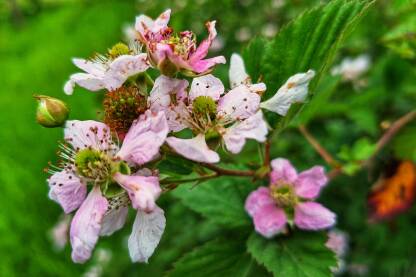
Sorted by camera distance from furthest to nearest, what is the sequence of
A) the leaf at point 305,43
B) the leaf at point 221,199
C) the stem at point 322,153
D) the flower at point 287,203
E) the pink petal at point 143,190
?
the stem at point 322,153
the leaf at point 221,199
the flower at point 287,203
the leaf at point 305,43
the pink petal at point 143,190

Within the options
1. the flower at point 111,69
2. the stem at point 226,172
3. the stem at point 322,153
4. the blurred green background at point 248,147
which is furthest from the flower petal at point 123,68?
the stem at point 322,153

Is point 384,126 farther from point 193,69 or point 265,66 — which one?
point 193,69

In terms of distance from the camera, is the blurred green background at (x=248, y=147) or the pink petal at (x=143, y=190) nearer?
the pink petal at (x=143, y=190)

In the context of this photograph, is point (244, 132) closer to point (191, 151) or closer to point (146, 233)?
point (191, 151)

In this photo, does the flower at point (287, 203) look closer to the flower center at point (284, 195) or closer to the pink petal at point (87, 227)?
the flower center at point (284, 195)

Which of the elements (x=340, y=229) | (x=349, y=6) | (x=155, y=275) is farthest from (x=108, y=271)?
(x=349, y=6)

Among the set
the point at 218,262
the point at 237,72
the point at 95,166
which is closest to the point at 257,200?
the point at 218,262
